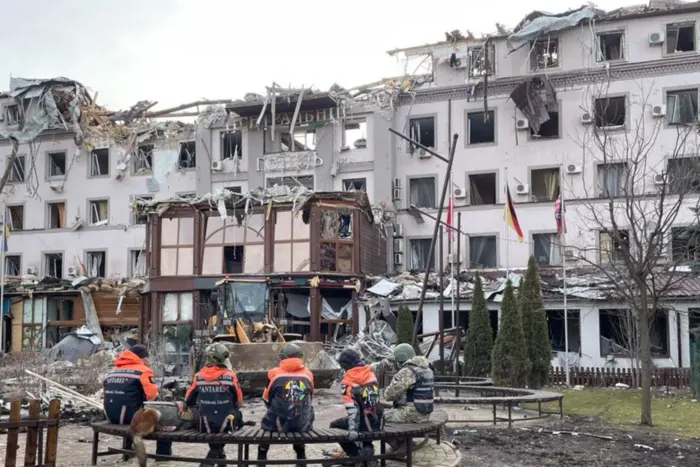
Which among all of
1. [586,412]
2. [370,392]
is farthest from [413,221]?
[370,392]

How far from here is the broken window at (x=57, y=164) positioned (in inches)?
1758

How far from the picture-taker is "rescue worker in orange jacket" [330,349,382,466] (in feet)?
31.1

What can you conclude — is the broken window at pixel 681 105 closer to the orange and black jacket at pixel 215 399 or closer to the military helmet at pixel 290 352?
the military helmet at pixel 290 352

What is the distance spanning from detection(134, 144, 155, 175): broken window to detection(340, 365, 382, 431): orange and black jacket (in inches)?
1390

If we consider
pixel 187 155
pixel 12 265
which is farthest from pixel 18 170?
pixel 187 155

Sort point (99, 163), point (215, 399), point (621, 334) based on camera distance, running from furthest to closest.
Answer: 1. point (99, 163)
2. point (621, 334)
3. point (215, 399)

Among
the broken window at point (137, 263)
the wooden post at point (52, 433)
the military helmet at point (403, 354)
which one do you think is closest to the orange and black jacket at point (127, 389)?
the wooden post at point (52, 433)

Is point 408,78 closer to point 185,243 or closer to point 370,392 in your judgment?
point 185,243

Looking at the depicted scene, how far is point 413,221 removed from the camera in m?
38.1

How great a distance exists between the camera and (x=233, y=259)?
115 ft

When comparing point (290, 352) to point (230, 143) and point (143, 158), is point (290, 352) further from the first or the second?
point (143, 158)

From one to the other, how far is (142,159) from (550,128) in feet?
70.8

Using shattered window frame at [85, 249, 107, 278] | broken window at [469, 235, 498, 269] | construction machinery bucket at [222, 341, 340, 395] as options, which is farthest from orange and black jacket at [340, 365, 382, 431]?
shattered window frame at [85, 249, 107, 278]

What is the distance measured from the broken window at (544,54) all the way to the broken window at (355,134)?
8.44 metres
